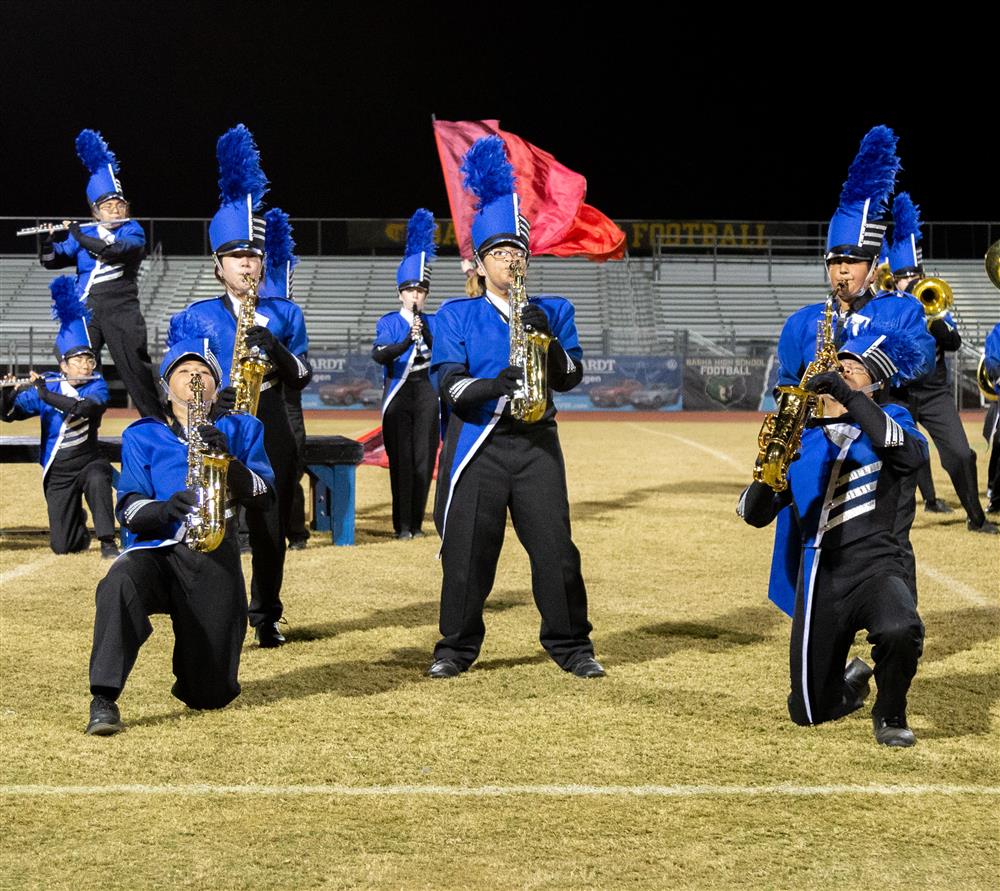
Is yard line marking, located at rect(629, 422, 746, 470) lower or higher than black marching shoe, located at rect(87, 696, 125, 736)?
lower

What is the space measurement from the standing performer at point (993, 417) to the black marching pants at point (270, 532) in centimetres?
486

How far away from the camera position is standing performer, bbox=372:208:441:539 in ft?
31.3

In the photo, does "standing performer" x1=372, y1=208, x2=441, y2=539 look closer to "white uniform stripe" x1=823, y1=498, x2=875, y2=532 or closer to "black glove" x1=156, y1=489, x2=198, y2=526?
"black glove" x1=156, y1=489, x2=198, y2=526

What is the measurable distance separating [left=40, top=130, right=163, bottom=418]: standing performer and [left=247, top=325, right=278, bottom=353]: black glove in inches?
139

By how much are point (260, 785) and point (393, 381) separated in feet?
19.6

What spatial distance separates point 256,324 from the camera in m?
5.91

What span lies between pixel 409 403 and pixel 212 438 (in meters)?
5.17

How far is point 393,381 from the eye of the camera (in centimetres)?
972

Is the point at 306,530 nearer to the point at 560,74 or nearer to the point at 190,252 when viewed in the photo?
the point at 190,252

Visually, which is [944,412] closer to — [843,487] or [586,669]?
[586,669]

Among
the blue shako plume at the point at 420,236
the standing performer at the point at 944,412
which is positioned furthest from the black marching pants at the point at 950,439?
the blue shako plume at the point at 420,236

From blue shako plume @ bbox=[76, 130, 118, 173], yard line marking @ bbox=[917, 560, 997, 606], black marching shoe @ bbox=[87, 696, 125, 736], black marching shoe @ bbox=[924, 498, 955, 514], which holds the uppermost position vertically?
blue shako plume @ bbox=[76, 130, 118, 173]

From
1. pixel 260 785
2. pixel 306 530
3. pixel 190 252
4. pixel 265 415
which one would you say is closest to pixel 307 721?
pixel 260 785

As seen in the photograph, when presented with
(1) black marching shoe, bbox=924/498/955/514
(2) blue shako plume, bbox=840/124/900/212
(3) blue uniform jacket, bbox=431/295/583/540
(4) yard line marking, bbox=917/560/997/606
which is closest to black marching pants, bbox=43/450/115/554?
(3) blue uniform jacket, bbox=431/295/583/540
